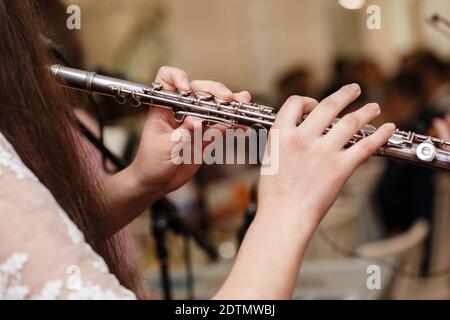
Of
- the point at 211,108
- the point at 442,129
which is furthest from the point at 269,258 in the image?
the point at 442,129

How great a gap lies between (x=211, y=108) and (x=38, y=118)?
0.95 ft

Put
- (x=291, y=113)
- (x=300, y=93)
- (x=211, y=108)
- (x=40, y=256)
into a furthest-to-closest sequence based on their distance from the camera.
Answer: (x=300, y=93) < (x=211, y=108) < (x=291, y=113) < (x=40, y=256)

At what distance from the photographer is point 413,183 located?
3.56 metres

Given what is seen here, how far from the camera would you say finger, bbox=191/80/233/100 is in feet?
3.55

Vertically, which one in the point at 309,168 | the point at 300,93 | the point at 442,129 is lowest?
the point at 309,168

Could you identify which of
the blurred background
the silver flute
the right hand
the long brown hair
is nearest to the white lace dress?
the long brown hair

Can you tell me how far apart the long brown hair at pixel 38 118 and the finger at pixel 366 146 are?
34 centimetres

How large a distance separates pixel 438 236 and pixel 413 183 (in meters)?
0.29

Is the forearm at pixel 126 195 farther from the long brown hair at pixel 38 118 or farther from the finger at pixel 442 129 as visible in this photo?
the finger at pixel 442 129

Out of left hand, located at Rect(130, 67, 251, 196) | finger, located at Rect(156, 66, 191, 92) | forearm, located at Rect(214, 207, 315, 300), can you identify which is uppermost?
finger, located at Rect(156, 66, 191, 92)

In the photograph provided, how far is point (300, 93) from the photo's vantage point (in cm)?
459

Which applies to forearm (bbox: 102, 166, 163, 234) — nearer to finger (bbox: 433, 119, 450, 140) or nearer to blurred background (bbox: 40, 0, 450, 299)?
blurred background (bbox: 40, 0, 450, 299)

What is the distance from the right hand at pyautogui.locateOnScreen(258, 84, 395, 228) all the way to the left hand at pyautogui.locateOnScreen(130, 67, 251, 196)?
10.9 inches

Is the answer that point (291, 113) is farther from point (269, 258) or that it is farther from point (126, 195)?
point (126, 195)
